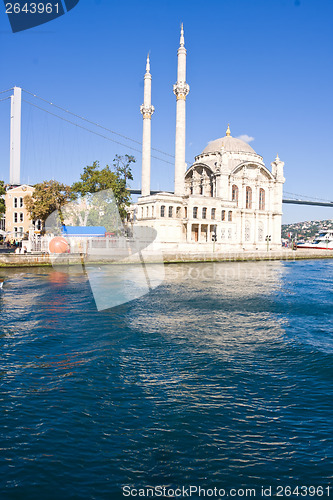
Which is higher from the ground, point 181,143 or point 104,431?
point 181,143

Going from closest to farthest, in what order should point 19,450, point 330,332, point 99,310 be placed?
point 19,450 → point 330,332 → point 99,310

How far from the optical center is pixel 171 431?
6.85 metres

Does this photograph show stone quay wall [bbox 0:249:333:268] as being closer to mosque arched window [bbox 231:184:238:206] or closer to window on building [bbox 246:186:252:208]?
Result: window on building [bbox 246:186:252:208]

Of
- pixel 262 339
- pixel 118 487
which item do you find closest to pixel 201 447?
pixel 118 487

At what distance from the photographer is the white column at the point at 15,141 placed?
1494 inches

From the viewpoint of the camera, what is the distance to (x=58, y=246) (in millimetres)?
36000

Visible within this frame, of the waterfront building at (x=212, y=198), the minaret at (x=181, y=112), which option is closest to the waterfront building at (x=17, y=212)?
the waterfront building at (x=212, y=198)

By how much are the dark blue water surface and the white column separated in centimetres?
2494

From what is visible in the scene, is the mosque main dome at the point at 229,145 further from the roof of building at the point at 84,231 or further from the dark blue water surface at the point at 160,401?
the dark blue water surface at the point at 160,401

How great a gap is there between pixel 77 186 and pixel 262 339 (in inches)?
1437

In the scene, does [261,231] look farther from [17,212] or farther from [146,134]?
[17,212]

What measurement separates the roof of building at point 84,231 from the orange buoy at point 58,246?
6.85 m

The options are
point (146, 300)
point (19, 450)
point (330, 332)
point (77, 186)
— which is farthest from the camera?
point (77, 186)

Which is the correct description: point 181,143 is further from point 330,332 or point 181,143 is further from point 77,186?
point 330,332
